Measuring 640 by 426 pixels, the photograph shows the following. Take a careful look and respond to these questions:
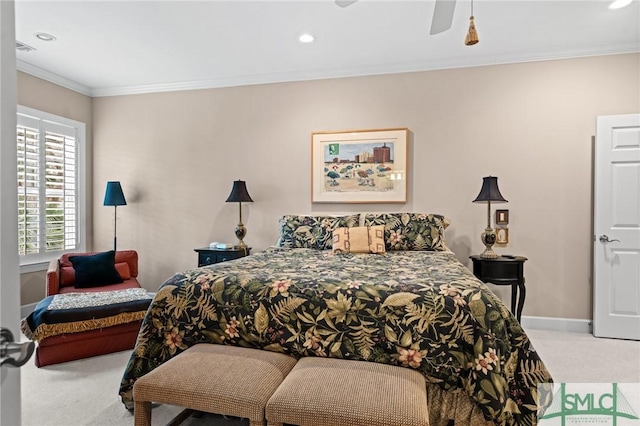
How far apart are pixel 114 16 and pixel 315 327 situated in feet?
9.80

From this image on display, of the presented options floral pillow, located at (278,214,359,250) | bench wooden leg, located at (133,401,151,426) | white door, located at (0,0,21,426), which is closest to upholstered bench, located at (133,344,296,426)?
bench wooden leg, located at (133,401,151,426)

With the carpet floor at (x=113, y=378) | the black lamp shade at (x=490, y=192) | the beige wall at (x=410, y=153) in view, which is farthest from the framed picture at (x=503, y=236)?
the carpet floor at (x=113, y=378)

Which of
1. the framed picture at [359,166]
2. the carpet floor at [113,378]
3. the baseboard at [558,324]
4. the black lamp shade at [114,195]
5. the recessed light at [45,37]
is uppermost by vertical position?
the recessed light at [45,37]

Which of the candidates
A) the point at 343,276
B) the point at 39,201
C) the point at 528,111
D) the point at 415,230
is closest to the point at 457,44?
the point at 528,111

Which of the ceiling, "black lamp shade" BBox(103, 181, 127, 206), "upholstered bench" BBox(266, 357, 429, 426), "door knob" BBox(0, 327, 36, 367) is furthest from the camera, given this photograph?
"black lamp shade" BBox(103, 181, 127, 206)

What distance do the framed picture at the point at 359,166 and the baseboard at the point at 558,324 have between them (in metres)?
1.75

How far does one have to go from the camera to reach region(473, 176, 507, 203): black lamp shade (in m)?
3.46

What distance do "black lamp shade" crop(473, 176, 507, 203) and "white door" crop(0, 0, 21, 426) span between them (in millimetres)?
3485

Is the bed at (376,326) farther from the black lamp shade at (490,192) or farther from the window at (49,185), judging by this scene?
the window at (49,185)

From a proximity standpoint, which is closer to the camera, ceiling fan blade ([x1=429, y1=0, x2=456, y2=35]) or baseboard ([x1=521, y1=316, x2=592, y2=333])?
ceiling fan blade ([x1=429, y1=0, x2=456, y2=35])

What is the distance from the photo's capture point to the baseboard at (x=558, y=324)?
3.65m

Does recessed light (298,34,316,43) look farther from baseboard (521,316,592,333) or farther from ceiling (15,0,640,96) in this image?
baseboard (521,316,592,333)

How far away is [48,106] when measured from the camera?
428 centimetres

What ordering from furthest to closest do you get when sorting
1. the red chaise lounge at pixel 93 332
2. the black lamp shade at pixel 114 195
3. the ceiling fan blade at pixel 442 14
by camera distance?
the black lamp shade at pixel 114 195, the red chaise lounge at pixel 93 332, the ceiling fan blade at pixel 442 14
